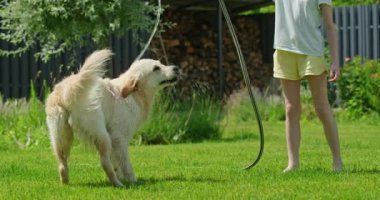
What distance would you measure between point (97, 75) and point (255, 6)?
1538 centimetres

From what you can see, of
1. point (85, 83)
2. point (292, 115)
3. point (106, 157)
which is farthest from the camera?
point (292, 115)

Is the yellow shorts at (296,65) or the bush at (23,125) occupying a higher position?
the yellow shorts at (296,65)

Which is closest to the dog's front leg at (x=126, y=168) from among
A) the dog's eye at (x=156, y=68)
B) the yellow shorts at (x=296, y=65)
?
the dog's eye at (x=156, y=68)

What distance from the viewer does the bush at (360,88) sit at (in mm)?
16562

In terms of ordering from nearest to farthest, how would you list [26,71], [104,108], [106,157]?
[106,157]
[104,108]
[26,71]

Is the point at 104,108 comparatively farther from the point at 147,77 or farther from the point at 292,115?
the point at 292,115

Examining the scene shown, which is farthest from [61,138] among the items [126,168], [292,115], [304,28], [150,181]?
[304,28]

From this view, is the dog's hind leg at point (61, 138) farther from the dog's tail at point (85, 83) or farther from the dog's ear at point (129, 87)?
the dog's ear at point (129, 87)

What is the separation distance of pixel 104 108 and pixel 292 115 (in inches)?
69.7

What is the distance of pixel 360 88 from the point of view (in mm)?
17000

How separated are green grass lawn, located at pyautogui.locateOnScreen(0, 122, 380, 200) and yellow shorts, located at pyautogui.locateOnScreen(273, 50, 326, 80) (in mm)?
864

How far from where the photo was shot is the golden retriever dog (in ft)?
21.9

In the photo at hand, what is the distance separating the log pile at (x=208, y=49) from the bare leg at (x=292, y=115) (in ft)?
38.7

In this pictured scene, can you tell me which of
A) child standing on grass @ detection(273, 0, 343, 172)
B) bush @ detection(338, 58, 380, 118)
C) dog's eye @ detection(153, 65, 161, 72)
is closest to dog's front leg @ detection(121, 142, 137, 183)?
dog's eye @ detection(153, 65, 161, 72)
